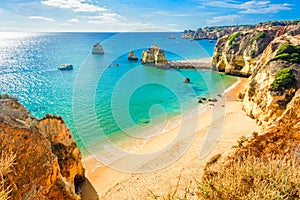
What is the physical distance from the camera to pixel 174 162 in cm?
1795

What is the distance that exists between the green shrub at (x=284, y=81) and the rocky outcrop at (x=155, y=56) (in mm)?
44629

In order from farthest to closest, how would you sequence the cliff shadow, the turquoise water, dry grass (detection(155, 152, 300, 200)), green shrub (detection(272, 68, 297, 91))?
the turquoise water → green shrub (detection(272, 68, 297, 91)) → the cliff shadow → dry grass (detection(155, 152, 300, 200))

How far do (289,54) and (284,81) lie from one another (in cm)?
634

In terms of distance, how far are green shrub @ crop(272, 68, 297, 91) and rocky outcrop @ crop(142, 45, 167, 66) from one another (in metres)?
44.6

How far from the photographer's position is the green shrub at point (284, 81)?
2069cm

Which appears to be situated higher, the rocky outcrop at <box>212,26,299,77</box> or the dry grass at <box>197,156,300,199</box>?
the rocky outcrop at <box>212,26,299,77</box>

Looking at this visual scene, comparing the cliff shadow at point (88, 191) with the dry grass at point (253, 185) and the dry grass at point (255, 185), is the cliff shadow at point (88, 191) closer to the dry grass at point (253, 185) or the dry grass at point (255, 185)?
the dry grass at point (253, 185)

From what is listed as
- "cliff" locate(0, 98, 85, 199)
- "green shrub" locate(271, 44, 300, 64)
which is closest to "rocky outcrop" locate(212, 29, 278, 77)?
"green shrub" locate(271, 44, 300, 64)

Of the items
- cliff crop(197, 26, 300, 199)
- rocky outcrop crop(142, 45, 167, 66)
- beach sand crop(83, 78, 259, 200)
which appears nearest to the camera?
cliff crop(197, 26, 300, 199)

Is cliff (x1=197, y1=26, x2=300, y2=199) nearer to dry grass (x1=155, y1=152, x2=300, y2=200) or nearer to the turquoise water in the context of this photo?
dry grass (x1=155, y1=152, x2=300, y2=200)

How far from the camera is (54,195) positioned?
880 cm

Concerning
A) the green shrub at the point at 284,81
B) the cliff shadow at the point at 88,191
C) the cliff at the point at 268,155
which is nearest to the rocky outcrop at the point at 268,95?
the cliff at the point at 268,155

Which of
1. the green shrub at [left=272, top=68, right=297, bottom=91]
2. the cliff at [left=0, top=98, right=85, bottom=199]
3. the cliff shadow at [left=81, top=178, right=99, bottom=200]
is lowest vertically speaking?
the cliff shadow at [left=81, top=178, right=99, bottom=200]

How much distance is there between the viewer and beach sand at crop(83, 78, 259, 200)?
14406 mm
